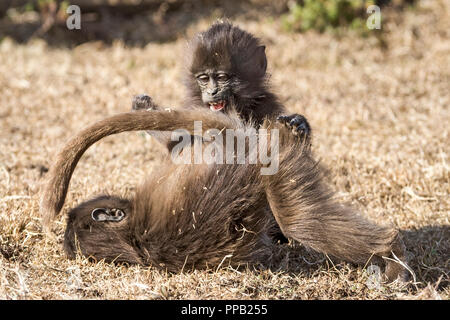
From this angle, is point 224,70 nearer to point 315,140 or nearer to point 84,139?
point 84,139

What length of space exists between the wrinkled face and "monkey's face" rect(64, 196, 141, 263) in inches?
48.5

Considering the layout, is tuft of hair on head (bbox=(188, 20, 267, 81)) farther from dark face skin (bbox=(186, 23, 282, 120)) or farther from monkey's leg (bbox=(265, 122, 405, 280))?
monkey's leg (bbox=(265, 122, 405, 280))

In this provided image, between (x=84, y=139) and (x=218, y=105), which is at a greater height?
(x=218, y=105)

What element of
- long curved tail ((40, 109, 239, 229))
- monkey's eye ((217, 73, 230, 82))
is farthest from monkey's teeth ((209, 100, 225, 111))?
long curved tail ((40, 109, 239, 229))

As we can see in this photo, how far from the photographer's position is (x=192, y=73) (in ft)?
16.7

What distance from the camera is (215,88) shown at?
4898 millimetres

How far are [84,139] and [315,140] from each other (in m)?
3.35

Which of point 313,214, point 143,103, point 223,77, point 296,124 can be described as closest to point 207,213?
point 313,214

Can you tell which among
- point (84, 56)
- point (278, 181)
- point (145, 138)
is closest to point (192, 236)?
point (278, 181)

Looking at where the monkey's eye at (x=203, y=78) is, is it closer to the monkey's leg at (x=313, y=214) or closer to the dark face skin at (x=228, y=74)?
the dark face skin at (x=228, y=74)

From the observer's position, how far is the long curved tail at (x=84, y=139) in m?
3.80

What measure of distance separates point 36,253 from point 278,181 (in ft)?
5.62

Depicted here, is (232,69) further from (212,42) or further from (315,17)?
(315,17)

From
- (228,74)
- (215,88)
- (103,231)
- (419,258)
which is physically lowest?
(419,258)
